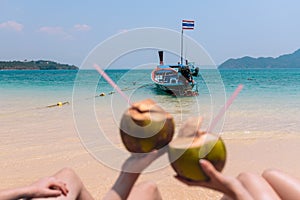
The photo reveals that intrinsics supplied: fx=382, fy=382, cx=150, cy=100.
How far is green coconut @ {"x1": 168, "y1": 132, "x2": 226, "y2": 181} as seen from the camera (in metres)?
1.27

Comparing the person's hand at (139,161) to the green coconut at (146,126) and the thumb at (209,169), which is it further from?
the thumb at (209,169)

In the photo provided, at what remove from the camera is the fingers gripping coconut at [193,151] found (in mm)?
1273

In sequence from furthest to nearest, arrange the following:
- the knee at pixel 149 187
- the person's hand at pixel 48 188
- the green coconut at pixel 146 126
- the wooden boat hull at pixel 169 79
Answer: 1. the knee at pixel 149 187
2. the wooden boat hull at pixel 169 79
3. the person's hand at pixel 48 188
4. the green coconut at pixel 146 126

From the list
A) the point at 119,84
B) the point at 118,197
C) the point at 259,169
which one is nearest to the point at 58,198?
the point at 118,197

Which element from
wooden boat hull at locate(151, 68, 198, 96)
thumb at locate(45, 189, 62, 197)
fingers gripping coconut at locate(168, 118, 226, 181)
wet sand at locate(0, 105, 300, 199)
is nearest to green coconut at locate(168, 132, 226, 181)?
fingers gripping coconut at locate(168, 118, 226, 181)

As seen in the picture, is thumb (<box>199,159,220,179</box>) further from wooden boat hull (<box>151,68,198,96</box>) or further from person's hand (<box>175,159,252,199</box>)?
wooden boat hull (<box>151,68,198,96</box>)

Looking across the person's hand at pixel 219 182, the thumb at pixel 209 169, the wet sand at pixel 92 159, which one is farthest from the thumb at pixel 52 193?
the wet sand at pixel 92 159

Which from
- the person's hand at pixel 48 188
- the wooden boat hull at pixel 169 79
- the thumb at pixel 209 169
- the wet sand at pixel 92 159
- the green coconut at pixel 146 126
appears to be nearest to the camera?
the thumb at pixel 209 169

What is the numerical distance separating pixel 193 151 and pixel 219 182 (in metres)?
0.14

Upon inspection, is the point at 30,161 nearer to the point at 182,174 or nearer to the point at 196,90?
the point at 196,90

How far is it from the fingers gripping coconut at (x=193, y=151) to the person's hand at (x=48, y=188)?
704mm

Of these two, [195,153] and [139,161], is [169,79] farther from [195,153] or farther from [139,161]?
[195,153]

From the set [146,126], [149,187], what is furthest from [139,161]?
[149,187]

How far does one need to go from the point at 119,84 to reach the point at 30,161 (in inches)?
128
